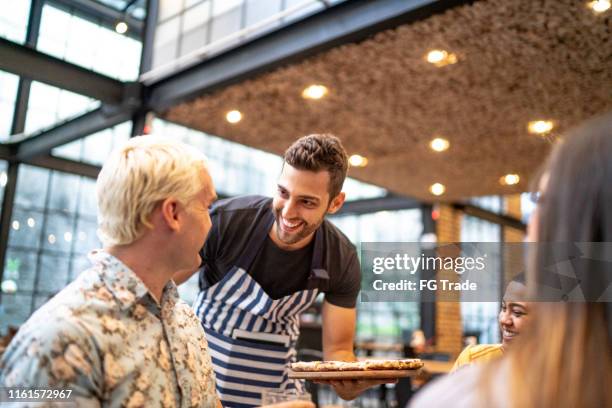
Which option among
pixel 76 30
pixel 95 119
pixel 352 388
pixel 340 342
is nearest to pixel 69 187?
pixel 95 119

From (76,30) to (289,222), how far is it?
11.5 feet

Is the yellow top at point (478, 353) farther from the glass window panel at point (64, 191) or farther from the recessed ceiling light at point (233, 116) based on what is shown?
Answer: the glass window panel at point (64, 191)

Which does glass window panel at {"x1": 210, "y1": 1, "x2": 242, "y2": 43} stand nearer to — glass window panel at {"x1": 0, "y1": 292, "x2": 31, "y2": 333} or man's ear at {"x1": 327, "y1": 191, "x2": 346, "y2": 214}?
man's ear at {"x1": 327, "y1": 191, "x2": 346, "y2": 214}

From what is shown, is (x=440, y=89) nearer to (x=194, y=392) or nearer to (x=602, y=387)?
(x=194, y=392)

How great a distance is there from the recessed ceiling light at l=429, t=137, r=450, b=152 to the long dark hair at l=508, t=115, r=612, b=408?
5.70 m

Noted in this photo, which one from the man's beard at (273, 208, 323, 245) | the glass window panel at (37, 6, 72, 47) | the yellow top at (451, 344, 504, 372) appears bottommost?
the yellow top at (451, 344, 504, 372)

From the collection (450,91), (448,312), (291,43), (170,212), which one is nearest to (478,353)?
(170,212)

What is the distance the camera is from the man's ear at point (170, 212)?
1.28 meters

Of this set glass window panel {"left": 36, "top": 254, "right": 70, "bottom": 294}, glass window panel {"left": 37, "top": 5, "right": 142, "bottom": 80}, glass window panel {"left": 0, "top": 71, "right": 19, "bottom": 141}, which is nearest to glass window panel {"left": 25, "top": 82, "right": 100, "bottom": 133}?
glass window panel {"left": 0, "top": 71, "right": 19, "bottom": 141}

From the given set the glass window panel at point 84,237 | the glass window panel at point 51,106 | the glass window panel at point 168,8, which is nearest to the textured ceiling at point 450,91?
the glass window panel at point 168,8

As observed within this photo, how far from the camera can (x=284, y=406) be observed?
1.26m

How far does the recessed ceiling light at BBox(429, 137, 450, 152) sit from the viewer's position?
636 cm

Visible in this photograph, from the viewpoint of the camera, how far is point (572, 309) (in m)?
0.70

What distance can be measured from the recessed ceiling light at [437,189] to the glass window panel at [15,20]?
236 inches
